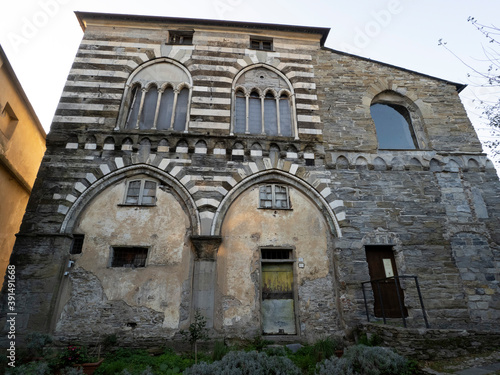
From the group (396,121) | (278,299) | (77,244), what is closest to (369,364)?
(278,299)

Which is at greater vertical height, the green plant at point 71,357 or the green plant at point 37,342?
the green plant at point 37,342

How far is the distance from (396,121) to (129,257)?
426 inches

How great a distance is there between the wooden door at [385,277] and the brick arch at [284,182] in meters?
1.29

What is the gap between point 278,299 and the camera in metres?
8.38

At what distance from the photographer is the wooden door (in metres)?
8.36

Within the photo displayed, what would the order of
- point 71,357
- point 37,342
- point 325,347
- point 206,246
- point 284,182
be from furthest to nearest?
point 284,182 → point 206,246 → point 325,347 → point 37,342 → point 71,357

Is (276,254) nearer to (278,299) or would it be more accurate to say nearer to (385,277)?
(278,299)

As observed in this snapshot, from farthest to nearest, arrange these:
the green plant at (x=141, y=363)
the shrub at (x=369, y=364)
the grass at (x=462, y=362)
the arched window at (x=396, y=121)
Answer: the arched window at (x=396, y=121)
the green plant at (x=141, y=363)
the grass at (x=462, y=362)
the shrub at (x=369, y=364)

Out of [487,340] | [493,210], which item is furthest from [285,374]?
[493,210]

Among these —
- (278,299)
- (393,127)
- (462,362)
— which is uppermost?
(393,127)

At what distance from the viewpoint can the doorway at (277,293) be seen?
812 cm

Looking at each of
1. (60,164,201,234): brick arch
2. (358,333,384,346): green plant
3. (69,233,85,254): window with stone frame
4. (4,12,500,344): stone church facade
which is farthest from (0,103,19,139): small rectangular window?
(358,333,384,346): green plant

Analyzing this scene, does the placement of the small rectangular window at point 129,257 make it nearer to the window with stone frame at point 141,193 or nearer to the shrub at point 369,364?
the window with stone frame at point 141,193

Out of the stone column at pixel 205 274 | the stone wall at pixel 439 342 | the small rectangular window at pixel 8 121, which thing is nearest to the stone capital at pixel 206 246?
the stone column at pixel 205 274
